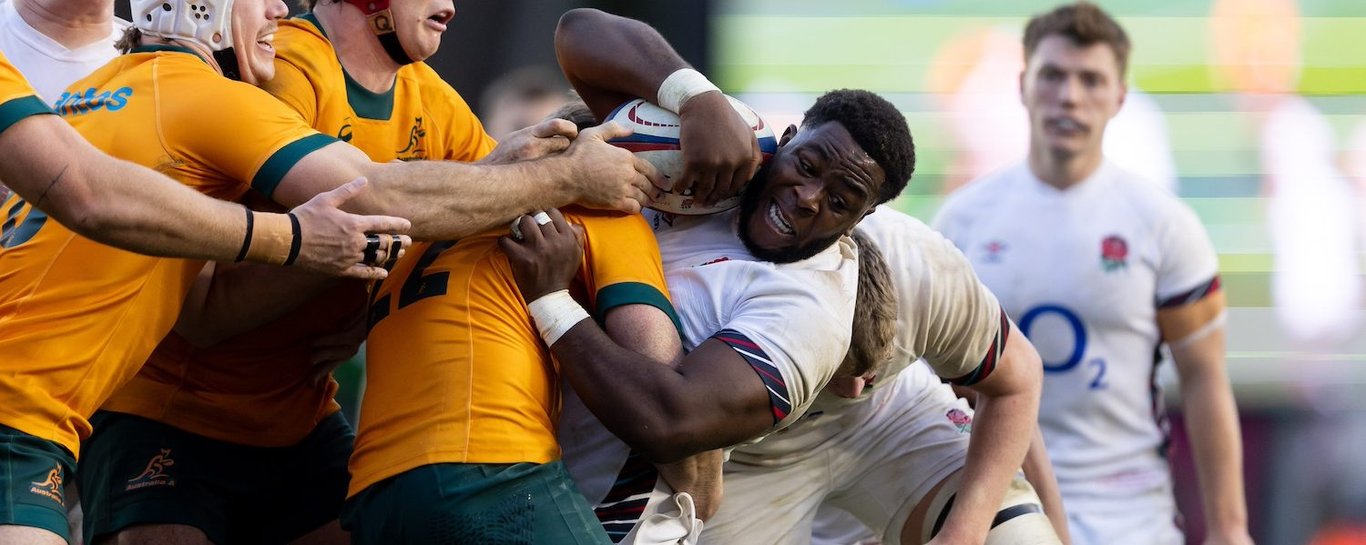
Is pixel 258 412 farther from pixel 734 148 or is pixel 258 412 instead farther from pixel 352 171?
pixel 734 148

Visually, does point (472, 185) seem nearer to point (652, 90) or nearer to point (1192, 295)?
point (652, 90)

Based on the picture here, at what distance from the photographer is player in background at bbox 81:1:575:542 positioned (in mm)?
4000

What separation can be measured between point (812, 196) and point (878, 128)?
0.26 meters

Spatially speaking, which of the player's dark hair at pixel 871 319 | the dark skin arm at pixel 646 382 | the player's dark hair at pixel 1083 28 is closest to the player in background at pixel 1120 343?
the player's dark hair at pixel 1083 28

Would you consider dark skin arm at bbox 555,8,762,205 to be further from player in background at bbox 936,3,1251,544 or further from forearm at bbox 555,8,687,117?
player in background at bbox 936,3,1251,544

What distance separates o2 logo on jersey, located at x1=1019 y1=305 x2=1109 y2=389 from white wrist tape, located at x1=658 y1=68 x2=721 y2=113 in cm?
310

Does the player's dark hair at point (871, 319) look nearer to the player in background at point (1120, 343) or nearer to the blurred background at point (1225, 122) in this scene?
the player in background at point (1120, 343)

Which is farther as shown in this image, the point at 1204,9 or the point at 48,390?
the point at 1204,9

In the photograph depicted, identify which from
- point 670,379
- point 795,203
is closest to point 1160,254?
point 795,203

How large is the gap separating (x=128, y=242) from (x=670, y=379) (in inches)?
46.0

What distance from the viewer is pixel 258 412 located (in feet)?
14.0

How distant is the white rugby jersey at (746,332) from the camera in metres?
3.73

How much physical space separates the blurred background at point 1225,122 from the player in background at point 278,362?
10.9 ft

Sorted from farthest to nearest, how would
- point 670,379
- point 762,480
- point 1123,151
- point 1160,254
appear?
point 1123,151, point 1160,254, point 762,480, point 670,379
